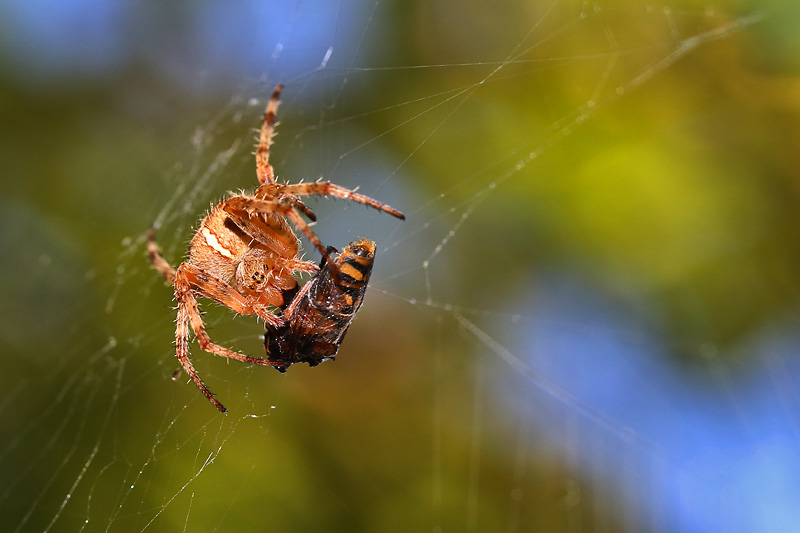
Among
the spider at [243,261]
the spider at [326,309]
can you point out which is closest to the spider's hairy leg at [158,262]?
the spider at [243,261]

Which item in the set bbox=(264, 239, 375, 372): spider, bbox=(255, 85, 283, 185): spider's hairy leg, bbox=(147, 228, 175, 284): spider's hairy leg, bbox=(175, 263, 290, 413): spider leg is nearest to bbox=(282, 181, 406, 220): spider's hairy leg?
bbox=(264, 239, 375, 372): spider

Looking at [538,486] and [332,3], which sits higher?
[332,3]

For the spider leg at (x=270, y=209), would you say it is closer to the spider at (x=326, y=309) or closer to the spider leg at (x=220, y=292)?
the spider at (x=326, y=309)

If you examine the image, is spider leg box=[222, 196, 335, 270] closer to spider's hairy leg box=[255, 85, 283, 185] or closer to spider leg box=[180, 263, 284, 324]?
spider's hairy leg box=[255, 85, 283, 185]

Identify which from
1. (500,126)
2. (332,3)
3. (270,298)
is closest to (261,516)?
(270,298)

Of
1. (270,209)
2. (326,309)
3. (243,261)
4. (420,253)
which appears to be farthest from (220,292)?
(420,253)

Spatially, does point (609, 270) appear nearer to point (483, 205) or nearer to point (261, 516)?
point (483, 205)

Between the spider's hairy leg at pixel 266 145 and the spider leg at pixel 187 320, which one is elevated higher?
the spider's hairy leg at pixel 266 145
